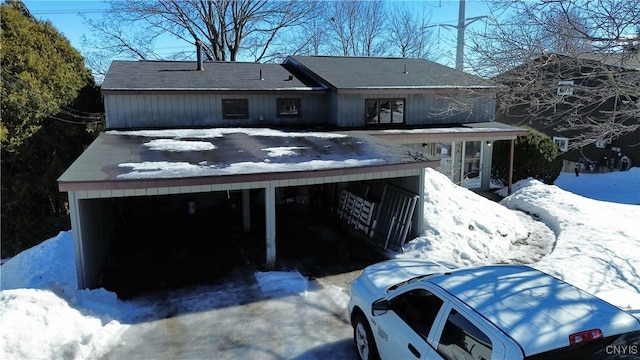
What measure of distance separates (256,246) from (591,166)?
2232cm

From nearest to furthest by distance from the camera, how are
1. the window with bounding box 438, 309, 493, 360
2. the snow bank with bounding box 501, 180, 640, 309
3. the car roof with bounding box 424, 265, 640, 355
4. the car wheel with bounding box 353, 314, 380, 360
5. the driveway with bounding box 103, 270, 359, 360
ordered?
Answer: the car roof with bounding box 424, 265, 640, 355 → the window with bounding box 438, 309, 493, 360 → the car wheel with bounding box 353, 314, 380, 360 → the driveway with bounding box 103, 270, 359, 360 → the snow bank with bounding box 501, 180, 640, 309

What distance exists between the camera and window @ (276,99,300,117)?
54.3 feet

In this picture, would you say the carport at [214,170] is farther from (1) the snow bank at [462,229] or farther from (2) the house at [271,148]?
(1) the snow bank at [462,229]

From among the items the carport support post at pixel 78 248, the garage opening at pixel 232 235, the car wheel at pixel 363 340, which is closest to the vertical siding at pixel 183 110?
the garage opening at pixel 232 235

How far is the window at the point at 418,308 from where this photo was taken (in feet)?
14.4

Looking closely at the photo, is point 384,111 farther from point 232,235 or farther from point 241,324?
point 241,324

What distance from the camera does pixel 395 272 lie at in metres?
6.33

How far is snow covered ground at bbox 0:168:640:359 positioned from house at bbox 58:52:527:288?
2.56 ft

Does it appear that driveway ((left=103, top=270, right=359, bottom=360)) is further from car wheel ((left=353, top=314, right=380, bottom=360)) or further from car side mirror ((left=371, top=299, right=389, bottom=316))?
car side mirror ((left=371, top=299, right=389, bottom=316))

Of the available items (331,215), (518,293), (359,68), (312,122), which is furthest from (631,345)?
(359,68)

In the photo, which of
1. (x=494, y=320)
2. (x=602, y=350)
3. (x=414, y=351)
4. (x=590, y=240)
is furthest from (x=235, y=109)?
(x=602, y=350)

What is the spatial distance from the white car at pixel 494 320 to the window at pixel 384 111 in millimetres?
11796

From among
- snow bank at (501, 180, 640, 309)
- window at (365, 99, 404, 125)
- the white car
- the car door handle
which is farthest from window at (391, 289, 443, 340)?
window at (365, 99, 404, 125)

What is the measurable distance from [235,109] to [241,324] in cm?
1031
